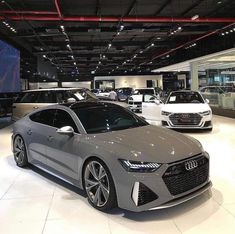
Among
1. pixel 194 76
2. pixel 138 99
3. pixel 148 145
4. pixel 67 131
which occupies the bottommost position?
pixel 148 145

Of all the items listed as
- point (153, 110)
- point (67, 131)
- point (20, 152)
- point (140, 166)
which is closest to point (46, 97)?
point (153, 110)

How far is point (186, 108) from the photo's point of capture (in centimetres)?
933

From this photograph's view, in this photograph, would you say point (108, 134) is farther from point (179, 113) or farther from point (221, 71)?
point (221, 71)

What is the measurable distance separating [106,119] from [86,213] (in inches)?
55.5

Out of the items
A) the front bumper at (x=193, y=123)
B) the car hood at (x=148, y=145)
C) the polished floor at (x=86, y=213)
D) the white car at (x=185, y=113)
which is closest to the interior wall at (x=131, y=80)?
the white car at (x=185, y=113)

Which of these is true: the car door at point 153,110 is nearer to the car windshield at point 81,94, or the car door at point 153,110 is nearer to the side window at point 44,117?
the car windshield at point 81,94

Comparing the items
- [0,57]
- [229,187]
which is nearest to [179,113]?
[229,187]

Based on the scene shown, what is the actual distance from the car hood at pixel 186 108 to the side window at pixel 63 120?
5.06m

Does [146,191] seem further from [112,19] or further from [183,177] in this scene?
[112,19]

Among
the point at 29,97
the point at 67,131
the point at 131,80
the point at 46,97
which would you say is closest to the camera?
the point at 67,131

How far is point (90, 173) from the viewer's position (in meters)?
3.85

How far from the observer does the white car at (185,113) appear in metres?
9.09

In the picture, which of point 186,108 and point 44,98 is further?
point 44,98

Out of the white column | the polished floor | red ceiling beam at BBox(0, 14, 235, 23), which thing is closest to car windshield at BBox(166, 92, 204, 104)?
red ceiling beam at BBox(0, 14, 235, 23)
